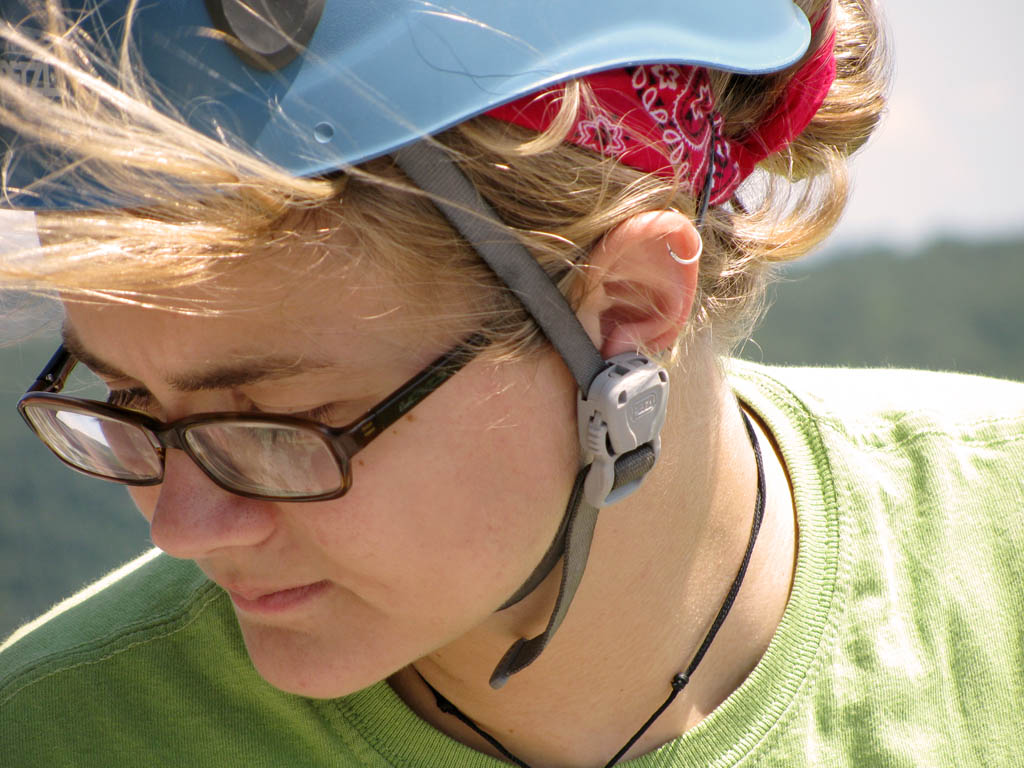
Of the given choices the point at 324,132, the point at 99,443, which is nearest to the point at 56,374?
the point at 99,443

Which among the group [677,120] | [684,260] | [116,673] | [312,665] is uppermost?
[677,120]

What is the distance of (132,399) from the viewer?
4.63ft

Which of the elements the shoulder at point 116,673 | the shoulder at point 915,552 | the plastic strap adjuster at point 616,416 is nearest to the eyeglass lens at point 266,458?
the plastic strap adjuster at point 616,416

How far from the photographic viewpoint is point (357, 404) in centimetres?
129

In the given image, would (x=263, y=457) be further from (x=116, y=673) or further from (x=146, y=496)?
(x=116, y=673)

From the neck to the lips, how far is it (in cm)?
31

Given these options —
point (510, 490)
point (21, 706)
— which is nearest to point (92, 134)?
point (510, 490)

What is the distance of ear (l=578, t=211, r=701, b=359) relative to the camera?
138 centimetres

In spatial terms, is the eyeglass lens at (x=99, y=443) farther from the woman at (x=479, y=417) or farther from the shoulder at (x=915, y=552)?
the shoulder at (x=915, y=552)

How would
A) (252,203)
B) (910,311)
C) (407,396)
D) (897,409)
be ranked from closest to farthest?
(252,203) < (407,396) < (897,409) < (910,311)

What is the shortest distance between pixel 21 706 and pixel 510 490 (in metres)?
0.91

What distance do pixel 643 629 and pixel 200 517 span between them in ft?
2.31

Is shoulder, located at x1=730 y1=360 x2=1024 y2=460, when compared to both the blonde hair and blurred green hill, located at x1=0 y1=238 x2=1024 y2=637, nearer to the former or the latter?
the blonde hair

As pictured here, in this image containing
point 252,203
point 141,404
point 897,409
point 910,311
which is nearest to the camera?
point 252,203
